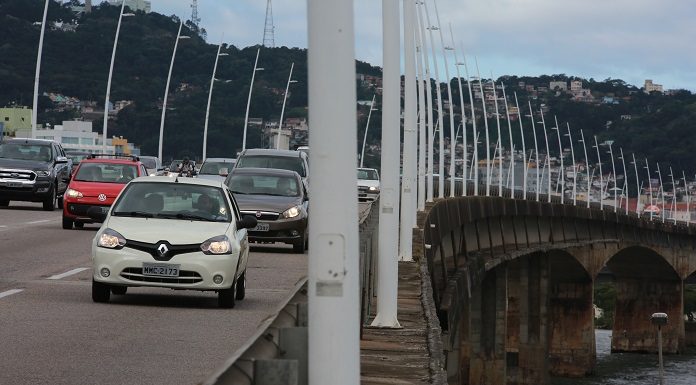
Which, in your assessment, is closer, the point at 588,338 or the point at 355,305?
the point at 355,305

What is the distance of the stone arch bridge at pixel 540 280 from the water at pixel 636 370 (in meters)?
1.49

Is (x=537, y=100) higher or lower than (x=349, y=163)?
higher

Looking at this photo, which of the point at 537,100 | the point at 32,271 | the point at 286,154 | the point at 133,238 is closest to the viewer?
the point at 133,238

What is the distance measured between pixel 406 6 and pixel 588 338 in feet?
268

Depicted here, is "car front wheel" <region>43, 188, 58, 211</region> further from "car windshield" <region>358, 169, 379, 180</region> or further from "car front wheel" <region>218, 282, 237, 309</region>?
"car windshield" <region>358, 169, 379, 180</region>

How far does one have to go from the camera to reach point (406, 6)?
18.6 meters

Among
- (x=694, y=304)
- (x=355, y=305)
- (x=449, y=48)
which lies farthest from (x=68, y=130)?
(x=355, y=305)

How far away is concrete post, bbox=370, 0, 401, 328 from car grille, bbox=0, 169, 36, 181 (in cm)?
2436

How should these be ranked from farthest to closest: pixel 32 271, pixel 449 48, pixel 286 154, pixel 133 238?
pixel 449 48, pixel 286 154, pixel 32 271, pixel 133 238

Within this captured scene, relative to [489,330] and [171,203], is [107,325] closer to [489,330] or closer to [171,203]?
[171,203]

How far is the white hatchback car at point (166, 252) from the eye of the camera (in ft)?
53.9

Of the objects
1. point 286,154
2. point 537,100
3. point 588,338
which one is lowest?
point 588,338

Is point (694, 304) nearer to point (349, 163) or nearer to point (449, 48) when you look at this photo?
point (449, 48)

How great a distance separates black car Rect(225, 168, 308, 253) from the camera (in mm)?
28281
